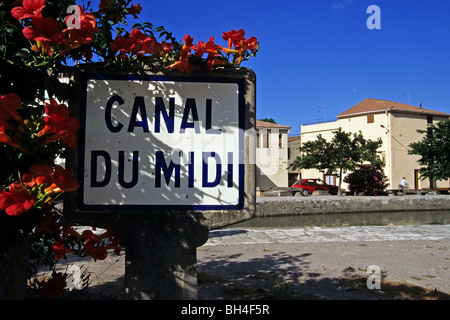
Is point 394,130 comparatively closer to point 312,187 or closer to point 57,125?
point 312,187

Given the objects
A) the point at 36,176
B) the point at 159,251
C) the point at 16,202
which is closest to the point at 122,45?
the point at 36,176

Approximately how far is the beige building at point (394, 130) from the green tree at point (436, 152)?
7.58m

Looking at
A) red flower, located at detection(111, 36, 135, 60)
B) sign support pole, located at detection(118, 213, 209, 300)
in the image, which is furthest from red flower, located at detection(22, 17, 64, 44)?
sign support pole, located at detection(118, 213, 209, 300)

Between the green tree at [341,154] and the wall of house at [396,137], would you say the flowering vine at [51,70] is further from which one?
the wall of house at [396,137]

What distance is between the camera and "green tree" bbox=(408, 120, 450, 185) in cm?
2805

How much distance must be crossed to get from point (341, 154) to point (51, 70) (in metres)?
27.6

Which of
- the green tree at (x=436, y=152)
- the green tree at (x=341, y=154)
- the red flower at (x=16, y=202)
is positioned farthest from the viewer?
the green tree at (x=436, y=152)

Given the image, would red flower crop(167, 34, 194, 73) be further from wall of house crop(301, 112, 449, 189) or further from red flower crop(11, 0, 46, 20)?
wall of house crop(301, 112, 449, 189)

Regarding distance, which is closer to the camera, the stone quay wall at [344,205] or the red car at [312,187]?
the stone quay wall at [344,205]

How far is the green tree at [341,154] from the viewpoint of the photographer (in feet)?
90.8

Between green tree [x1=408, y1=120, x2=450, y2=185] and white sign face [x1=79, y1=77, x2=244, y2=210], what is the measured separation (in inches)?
1180

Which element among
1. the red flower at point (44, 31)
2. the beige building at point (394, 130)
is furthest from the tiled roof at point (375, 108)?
the red flower at point (44, 31)

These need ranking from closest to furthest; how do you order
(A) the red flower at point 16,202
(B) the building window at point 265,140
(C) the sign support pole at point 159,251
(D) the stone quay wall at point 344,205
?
(A) the red flower at point 16,202
(C) the sign support pole at point 159,251
(D) the stone quay wall at point 344,205
(B) the building window at point 265,140
